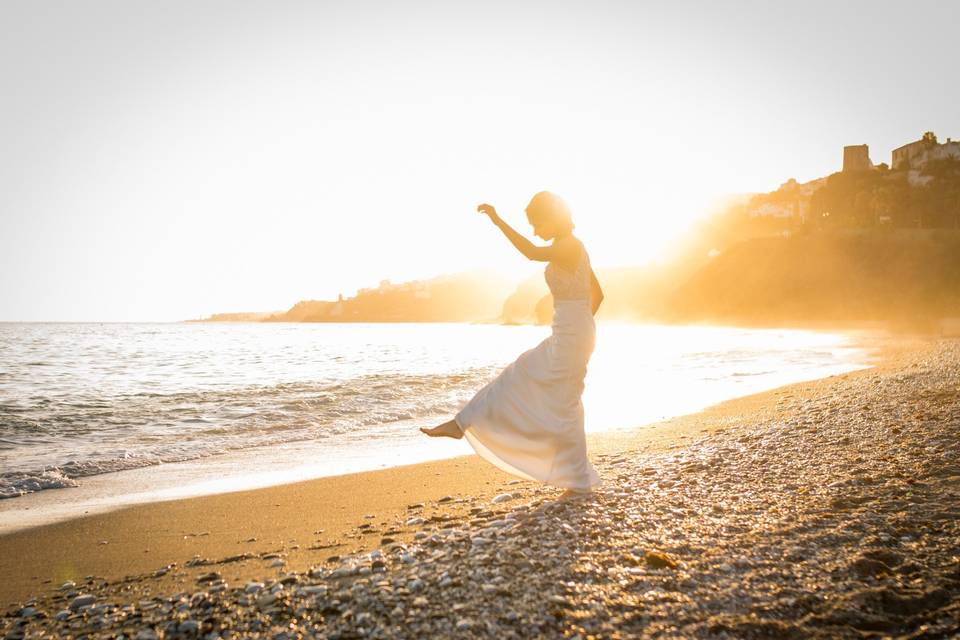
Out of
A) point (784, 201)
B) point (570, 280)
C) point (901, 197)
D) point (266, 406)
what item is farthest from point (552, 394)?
point (784, 201)

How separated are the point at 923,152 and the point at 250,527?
125m

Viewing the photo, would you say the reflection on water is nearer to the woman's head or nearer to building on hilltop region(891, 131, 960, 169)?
the woman's head

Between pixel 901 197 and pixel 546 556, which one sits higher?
pixel 901 197

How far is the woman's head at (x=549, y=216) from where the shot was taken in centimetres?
584

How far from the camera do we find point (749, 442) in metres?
8.19

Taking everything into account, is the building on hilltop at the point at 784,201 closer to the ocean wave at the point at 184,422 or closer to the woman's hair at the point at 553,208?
the ocean wave at the point at 184,422

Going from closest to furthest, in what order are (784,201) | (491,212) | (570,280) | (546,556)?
(546,556), (491,212), (570,280), (784,201)

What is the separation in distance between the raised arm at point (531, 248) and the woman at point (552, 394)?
1cm

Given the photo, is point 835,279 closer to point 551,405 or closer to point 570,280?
point 570,280

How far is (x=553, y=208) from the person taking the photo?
5848mm

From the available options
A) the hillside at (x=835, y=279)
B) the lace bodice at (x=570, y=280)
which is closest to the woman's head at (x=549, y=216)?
the lace bodice at (x=570, y=280)

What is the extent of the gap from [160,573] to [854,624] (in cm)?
456

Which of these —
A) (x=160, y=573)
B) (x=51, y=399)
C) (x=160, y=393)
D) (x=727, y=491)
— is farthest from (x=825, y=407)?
(x=51, y=399)

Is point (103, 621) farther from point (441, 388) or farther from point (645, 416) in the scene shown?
point (441, 388)
